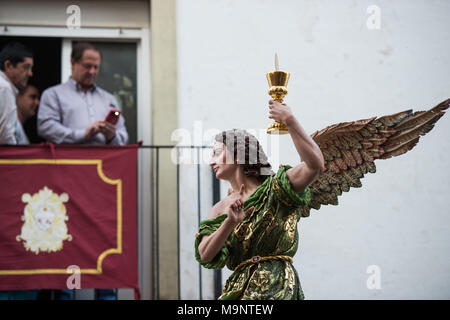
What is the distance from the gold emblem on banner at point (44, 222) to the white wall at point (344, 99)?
1139mm

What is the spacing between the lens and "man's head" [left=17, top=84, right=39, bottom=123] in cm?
677

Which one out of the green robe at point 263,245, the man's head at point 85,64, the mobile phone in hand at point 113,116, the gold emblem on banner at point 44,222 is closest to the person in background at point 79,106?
the man's head at point 85,64

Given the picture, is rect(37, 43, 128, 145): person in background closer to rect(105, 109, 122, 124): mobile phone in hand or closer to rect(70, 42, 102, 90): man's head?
rect(70, 42, 102, 90): man's head

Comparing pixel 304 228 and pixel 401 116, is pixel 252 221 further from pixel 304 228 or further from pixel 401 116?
pixel 304 228

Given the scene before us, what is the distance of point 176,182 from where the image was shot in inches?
252

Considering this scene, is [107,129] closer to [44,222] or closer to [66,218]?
[66,218]

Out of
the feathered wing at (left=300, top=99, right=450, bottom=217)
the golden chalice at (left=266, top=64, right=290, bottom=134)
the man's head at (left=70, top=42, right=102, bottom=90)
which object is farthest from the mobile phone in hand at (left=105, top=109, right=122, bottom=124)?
the golden chalice at (left=266, top=64, right=290, bottom=134)

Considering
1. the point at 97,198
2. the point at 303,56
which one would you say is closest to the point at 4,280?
the point at 97,198

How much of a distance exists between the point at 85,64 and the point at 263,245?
3547mm

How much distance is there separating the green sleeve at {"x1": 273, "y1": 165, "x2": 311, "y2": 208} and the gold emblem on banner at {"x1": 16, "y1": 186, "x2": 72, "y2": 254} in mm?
2841

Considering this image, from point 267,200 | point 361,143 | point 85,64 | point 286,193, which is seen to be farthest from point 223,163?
point 85,64

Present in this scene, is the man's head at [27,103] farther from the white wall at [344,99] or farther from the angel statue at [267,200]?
the angel statue at [267,200]

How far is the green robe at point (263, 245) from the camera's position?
357 centimetres

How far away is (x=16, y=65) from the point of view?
6.42 meters
